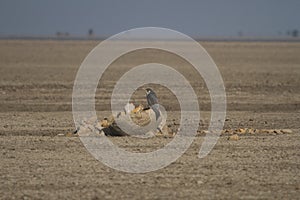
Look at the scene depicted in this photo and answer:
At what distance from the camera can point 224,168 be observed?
38.7ft

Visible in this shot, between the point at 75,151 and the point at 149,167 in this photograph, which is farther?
the point at 75,151

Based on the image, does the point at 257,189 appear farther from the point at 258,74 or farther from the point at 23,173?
the point at 258,74

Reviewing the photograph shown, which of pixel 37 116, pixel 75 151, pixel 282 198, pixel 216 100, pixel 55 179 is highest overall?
pixel 216 100

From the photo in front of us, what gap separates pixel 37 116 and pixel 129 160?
23.1 feet

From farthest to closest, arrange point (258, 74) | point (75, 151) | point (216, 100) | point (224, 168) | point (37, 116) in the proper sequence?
point (258, 74) < point (216, 100) < point (37, 116) < point (75, 151) < point (224, 168)

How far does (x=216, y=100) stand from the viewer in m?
23.5

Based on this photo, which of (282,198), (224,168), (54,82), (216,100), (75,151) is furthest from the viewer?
(54,82)

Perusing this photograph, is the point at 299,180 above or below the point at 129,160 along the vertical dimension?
below

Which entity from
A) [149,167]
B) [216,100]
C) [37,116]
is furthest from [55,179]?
[216,100]

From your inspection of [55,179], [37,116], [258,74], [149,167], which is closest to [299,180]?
[149,167]

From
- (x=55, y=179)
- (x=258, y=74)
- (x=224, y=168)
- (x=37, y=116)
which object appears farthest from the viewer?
(x=258, y=74)

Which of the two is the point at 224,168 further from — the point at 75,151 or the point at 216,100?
the point at 216,100

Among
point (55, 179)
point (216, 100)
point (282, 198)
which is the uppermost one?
point (216, 100)

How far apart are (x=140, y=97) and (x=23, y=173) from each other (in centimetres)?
1288
